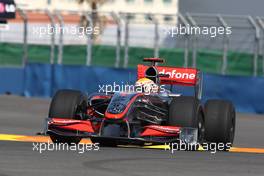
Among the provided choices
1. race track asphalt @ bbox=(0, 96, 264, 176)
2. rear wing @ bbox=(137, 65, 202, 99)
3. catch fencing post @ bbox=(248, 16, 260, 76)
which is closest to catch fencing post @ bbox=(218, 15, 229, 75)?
catch fencing post @ bbox=(248, 16, 260, 76)

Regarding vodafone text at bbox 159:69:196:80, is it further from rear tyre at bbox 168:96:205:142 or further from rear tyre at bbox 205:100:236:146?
rear tyre at bbox 168:96:205:142

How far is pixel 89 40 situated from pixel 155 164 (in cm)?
1718

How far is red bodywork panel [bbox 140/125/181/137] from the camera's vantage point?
45.0 feet

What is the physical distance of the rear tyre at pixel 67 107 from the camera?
46.9ft

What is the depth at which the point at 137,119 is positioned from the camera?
14109mm

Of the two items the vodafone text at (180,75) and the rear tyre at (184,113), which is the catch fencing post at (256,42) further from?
the rear tyre at (184,113)

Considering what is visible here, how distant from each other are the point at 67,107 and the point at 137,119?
1062 mm

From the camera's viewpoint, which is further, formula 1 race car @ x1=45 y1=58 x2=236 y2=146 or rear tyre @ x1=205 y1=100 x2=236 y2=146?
rear tyre @ x1=205 y1=100 x2=236 y2=146

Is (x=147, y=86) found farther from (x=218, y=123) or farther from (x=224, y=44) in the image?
(x=224, y=44)

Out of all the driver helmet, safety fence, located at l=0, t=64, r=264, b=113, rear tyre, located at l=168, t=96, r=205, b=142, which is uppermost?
the driver helmet

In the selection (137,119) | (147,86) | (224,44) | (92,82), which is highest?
(224,44)

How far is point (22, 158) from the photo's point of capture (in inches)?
469

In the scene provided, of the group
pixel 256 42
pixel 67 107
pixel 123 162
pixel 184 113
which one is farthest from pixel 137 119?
pixel 256 42

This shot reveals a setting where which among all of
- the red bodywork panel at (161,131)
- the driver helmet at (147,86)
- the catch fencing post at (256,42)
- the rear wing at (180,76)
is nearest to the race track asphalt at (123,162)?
the red bodywork panel at (161,131)
